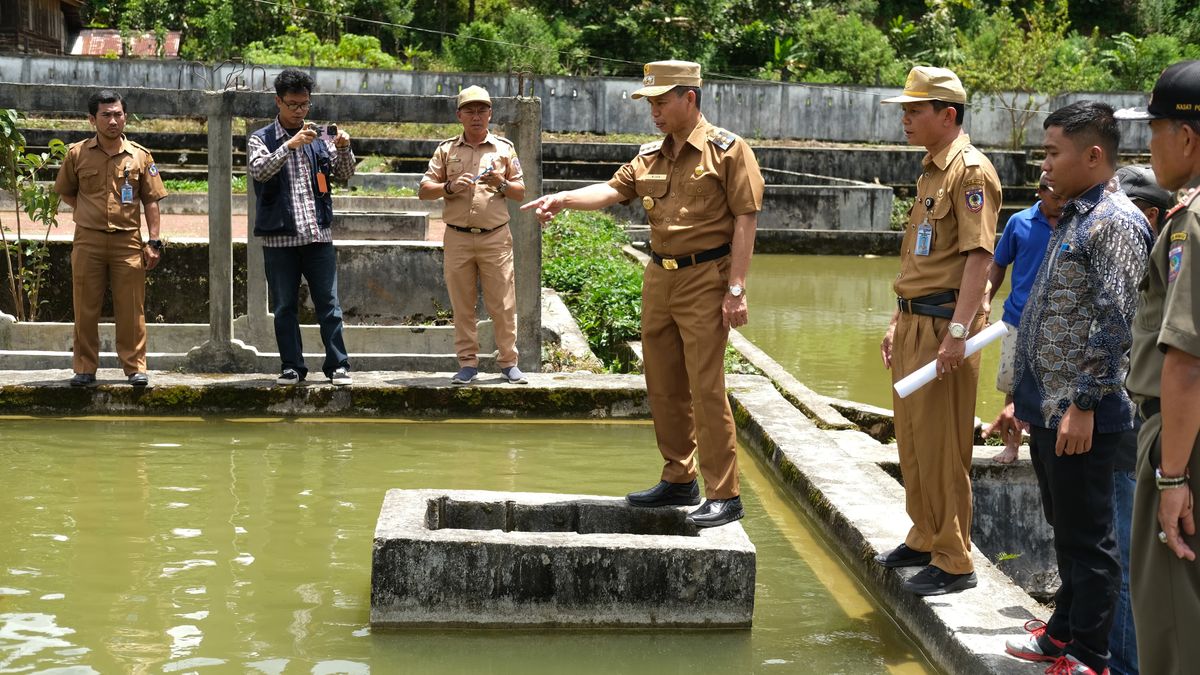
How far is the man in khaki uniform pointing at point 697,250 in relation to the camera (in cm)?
482

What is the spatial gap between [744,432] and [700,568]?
2894 millimetres

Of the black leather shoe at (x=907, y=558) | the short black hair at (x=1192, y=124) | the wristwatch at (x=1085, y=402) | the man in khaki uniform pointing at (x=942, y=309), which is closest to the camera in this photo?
the short black hair at (x=1192, y=124)

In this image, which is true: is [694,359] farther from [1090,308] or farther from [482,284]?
[482,284]

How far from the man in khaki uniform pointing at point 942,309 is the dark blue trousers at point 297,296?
401cm

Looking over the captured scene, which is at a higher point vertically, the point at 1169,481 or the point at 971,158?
the point at 971,158

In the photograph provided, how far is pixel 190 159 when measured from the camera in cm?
2402

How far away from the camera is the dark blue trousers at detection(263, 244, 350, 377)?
748 centimetres

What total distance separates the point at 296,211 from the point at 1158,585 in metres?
5.47

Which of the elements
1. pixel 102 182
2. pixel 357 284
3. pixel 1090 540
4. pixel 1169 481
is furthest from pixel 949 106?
pixel 357 284

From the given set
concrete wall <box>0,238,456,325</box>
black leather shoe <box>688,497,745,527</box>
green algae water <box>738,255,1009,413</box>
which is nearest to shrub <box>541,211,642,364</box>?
concrete wall <box>0,238,456,325</box>

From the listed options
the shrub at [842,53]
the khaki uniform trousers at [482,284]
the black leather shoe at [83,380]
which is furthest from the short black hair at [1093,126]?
the shrub at [842,53]

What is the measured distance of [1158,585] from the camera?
9.50 ft

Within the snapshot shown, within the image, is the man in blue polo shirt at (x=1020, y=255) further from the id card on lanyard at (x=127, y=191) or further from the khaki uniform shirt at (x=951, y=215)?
the id card on lanyard at (x=127, y=191)

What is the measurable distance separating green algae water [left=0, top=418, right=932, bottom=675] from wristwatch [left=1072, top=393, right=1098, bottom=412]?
108 centimetres
